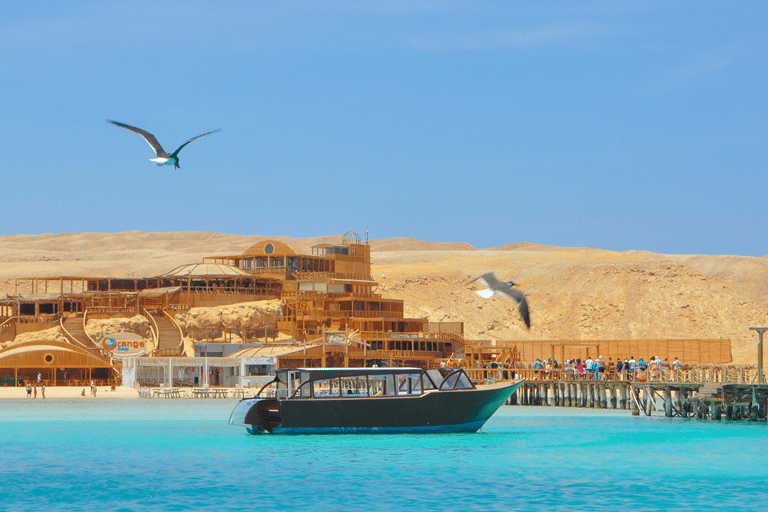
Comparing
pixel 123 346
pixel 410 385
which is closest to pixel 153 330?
pixel 123 346

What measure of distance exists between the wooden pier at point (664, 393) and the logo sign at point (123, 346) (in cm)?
3174

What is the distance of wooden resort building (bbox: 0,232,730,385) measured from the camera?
88062 millimetres

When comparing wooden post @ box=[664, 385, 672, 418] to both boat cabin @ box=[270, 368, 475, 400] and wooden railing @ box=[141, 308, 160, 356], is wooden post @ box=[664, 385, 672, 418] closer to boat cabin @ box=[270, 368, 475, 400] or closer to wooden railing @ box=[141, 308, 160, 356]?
boat cabin @ box=[270, 368, 475, 400]

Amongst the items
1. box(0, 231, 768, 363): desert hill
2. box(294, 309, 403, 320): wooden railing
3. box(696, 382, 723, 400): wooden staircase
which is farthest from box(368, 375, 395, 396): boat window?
box(0, 231, 768, 363): desert hill

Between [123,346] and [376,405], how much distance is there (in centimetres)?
5171

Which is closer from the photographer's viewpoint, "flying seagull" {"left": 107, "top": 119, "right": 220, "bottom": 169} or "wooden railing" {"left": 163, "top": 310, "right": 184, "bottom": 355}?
"flying seagull" {"left": 107, "top": 119, "right": 220, "bottom": 169}

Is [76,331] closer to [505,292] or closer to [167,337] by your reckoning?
[167,337]

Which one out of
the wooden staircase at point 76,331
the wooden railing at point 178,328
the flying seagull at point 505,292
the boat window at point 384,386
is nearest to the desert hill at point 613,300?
the wooden railing at point 178,328

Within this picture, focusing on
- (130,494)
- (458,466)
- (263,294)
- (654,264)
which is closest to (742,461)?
(458,466)

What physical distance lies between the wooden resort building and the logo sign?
0.11 m

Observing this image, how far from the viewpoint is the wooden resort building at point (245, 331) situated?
289 feet

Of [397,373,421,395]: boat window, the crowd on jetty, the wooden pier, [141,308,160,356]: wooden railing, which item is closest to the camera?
[397,373,421,395]: boat window

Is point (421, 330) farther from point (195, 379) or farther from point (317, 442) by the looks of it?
point (317, 442)

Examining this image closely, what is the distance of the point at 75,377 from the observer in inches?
3521
